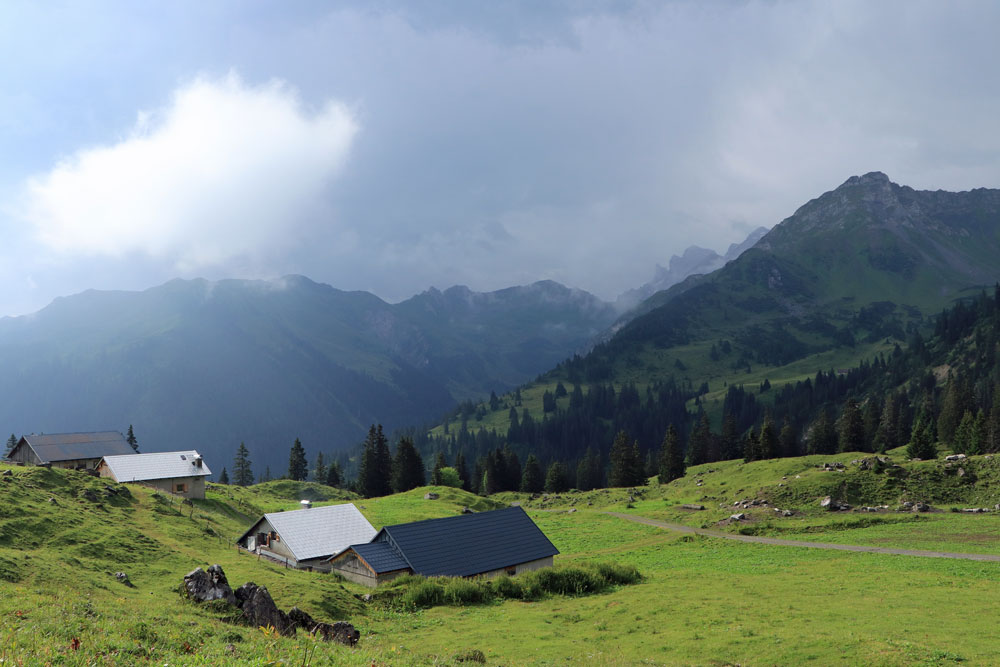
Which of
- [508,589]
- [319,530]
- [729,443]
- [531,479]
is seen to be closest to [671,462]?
[729,443]

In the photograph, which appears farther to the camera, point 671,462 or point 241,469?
point 241,469

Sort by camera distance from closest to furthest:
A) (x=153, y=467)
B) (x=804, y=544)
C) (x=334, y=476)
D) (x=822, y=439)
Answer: (x=804, y=544), (x=153, y=467), (x=822, y=439), (x=334, y=476)

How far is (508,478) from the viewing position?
159m

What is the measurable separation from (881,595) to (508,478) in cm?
12373

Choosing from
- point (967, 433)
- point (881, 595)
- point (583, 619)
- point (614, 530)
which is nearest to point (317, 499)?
point (614, 530)

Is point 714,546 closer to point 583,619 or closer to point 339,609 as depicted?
point 583,619

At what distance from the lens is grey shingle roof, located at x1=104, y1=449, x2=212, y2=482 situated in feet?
272

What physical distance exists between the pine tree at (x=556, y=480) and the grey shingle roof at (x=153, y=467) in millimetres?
86249

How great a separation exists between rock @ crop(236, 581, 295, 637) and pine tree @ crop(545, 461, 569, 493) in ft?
410

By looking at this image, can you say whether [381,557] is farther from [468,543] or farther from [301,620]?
[301,620]

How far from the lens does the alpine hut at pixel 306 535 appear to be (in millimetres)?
58406

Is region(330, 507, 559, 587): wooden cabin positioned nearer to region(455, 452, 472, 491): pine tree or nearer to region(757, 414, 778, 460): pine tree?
region(757, 414, 778, 460): pine tree

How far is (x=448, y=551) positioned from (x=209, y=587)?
25.6m

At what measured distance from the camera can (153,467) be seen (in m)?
85.4
